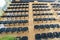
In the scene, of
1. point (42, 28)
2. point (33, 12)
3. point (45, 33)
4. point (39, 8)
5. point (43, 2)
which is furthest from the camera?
point (43, 2)

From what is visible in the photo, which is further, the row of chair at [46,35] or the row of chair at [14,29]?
the row of chair at [14,29]

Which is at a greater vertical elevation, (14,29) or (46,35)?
(14,29)

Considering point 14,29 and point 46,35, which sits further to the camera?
point 14,29

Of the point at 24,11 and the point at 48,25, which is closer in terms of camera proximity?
the point at 48,25

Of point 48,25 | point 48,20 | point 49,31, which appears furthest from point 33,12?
point 49,31

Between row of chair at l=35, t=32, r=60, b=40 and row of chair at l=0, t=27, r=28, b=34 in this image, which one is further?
row of chair at l=0, t=27, r=28, b=34

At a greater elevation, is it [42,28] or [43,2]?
[43,2]

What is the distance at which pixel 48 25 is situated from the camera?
841 inches

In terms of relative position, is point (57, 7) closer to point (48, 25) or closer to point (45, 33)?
point (48, 25)

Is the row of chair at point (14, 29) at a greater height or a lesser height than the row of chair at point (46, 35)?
greater

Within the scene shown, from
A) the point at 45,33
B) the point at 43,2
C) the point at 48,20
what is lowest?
the point at 45,33

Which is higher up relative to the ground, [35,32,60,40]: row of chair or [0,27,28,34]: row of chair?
[0,27,28,34]: row of chair

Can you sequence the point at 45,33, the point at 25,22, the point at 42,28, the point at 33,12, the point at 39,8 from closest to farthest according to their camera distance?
the point at 45,33 → the point at 42,28 → the point at 25,22 → the point at 33,12 → the point at 39,8

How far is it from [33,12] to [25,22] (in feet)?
16.1
